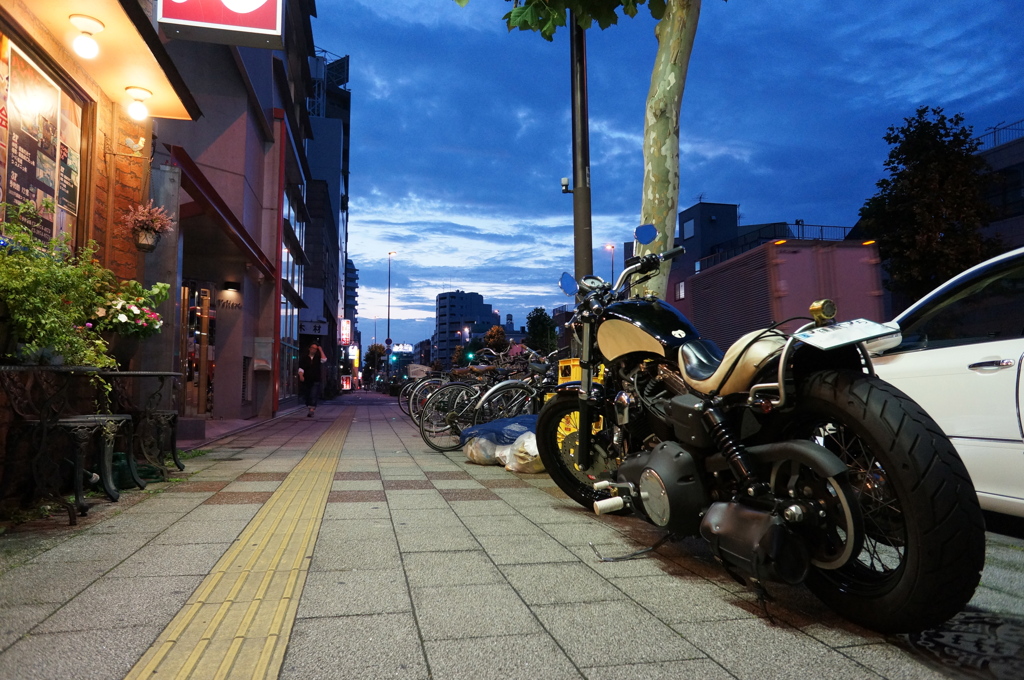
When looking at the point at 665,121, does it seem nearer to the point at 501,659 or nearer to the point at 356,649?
the point at 501,659

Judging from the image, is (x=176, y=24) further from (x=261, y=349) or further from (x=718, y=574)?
(x=261, y=349)

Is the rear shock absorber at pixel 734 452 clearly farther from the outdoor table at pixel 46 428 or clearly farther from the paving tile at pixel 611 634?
the outdoor table at pixel 46 428

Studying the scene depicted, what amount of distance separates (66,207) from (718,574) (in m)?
6.61

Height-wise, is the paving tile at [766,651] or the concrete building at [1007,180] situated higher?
the concrete building at [1007,180]

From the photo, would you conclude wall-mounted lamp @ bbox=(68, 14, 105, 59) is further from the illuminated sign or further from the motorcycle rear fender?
the motorcycle rear fender

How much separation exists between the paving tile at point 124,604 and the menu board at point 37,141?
11.2 ft

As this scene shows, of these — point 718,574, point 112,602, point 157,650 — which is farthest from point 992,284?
point 112,602

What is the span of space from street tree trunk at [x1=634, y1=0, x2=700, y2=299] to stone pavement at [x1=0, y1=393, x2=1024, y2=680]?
3.17m

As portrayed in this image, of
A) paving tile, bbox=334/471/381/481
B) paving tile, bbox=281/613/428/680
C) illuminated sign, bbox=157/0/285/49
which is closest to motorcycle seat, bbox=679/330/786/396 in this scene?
paving tile, bbox=281/613/428/680

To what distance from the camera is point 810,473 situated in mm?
2262

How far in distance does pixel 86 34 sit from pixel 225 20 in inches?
71.2

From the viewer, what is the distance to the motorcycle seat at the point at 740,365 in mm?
2473

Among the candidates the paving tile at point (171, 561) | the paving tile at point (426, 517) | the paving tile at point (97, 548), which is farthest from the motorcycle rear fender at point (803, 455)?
the paving tile at point (97, 548)

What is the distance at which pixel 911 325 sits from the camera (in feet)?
12.1
